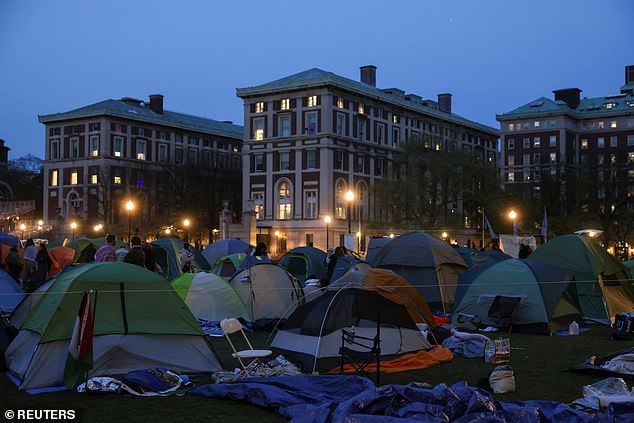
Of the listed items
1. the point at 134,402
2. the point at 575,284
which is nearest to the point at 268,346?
the point at 134,402

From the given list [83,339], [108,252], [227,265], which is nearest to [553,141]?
[227,265]

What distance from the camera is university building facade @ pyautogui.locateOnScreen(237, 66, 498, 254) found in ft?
212

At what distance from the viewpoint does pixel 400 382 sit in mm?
11617

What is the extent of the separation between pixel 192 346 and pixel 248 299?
6.42 meters

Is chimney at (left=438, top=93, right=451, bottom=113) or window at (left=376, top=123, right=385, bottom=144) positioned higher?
chimney at (left=438, top=93, right=451, bottom=113)

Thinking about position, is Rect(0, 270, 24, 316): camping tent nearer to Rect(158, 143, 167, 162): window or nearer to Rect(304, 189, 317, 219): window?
Rect(304, 189, 317, 219): window

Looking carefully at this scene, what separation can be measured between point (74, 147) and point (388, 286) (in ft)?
237

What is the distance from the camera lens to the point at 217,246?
3481 centimetres

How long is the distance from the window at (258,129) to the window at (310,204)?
730 centimetres

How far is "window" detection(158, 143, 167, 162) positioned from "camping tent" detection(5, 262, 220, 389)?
240 feet

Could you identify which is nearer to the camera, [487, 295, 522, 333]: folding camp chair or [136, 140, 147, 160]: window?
[487, 295, 522, 333]: folding camp chair

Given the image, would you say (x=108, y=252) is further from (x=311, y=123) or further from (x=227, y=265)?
(x=311, y=123)

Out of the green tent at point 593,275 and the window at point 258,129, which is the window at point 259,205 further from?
the green tent at point 593,275

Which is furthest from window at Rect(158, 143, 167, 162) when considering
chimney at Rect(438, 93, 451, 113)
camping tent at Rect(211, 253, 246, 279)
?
camping tent at Rect(211, 253, 246, 279)
